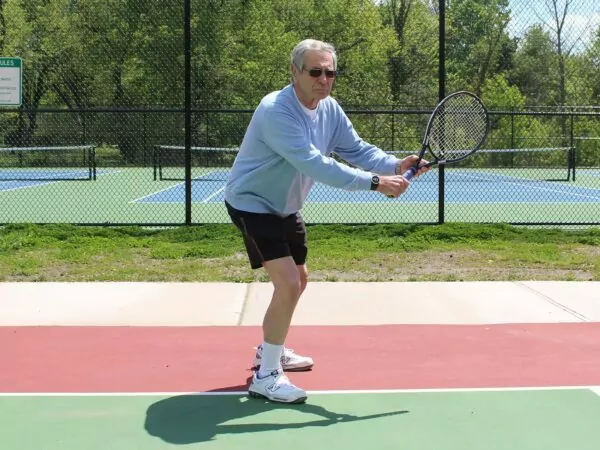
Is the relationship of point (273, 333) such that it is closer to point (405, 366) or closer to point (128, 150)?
point (405, 366)

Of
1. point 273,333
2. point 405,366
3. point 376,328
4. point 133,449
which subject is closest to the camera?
point 133,449

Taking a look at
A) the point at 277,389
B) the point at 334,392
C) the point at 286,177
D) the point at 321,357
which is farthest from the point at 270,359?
the point at 286,177

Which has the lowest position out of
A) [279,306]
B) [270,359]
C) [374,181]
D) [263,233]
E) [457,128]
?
[270,359]

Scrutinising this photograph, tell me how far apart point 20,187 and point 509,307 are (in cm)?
1658

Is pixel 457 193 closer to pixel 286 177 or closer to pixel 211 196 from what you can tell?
pixel 211 196

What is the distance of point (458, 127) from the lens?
6.02m

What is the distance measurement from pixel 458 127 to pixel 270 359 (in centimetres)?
252

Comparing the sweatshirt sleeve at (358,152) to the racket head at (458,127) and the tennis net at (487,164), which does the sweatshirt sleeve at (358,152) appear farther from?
the tennis net at (487,164)

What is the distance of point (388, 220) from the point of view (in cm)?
1331

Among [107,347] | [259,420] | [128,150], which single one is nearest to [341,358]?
[259,420]

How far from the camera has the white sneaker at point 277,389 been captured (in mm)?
4322

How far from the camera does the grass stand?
7988 mm

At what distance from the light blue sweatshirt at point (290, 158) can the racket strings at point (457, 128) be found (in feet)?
2.83

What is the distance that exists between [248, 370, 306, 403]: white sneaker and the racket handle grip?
4.11ft
